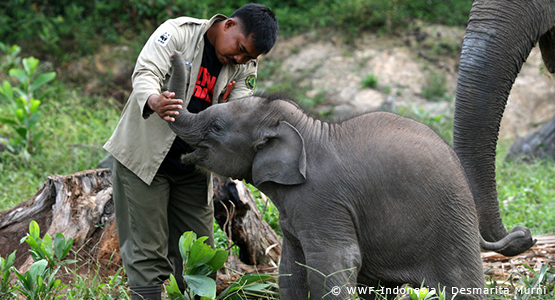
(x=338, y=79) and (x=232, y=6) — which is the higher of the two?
(x=232, y=6)

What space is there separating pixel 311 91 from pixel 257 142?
23.5 feet

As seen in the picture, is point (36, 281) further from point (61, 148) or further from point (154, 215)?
point (61, 148)

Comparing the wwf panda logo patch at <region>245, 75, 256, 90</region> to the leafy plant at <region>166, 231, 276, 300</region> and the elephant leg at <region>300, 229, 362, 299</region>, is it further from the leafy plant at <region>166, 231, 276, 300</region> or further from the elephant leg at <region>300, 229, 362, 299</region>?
the elephant leg at <region>300, 229, 362, 299</region>

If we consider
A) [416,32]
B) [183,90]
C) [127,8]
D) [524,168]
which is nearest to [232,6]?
[127,8]

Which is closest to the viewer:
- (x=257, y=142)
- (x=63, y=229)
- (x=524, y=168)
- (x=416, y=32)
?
(x=257, y=142)

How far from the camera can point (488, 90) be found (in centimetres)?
317

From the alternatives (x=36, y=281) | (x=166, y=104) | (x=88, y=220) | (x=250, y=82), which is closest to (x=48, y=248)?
(x=36, y=281)

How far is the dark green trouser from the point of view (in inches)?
131

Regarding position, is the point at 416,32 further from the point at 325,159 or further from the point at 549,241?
the point at 325,159

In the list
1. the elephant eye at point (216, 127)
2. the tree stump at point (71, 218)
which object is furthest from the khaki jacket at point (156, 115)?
the tree stump at point (71, 218)

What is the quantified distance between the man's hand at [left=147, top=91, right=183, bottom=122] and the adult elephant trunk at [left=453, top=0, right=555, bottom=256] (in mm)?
1617

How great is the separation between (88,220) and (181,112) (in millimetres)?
1638

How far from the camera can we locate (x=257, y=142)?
2.80 meters

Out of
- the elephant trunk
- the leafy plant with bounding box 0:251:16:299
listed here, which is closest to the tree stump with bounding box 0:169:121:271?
the leafy plant with bounding box 0:251:16:299
